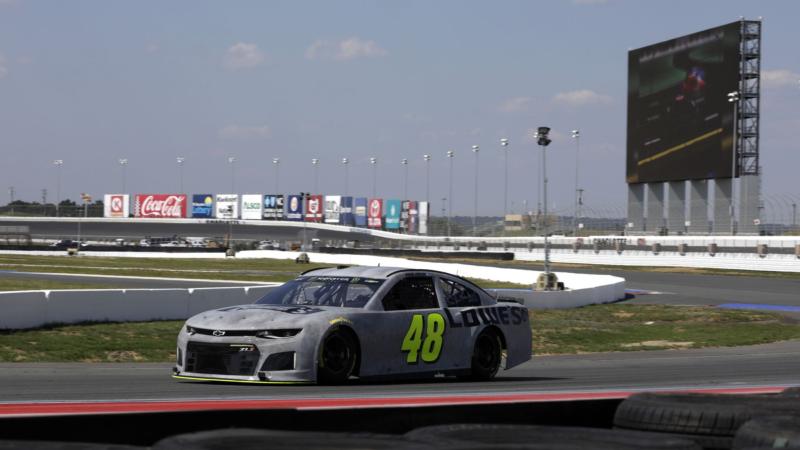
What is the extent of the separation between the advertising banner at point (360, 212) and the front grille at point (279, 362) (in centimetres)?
15615

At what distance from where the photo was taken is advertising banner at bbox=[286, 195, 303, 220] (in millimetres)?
168250

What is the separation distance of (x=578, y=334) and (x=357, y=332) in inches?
514

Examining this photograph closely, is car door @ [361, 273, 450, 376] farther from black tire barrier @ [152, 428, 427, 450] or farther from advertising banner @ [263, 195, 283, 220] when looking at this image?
advertising banner @ [263, 195, 283, 220]

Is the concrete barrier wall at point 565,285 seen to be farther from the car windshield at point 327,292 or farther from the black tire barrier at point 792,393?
the black tire barrier at point 792,393

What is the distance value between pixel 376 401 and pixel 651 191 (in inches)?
2842

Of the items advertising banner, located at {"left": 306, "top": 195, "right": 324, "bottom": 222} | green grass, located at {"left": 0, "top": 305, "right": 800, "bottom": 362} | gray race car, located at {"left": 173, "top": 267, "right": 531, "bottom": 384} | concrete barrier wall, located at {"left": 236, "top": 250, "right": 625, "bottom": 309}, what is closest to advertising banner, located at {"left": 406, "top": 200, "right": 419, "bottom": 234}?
advertising banner, located at {"left": 306, "top": 195, "right": 324, "bottom": 222}

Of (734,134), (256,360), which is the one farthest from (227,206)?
(256,360)

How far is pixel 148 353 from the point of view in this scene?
57.9 feet

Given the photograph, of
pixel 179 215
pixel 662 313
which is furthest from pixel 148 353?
pixel 179 215

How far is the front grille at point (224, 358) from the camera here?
10211 mm

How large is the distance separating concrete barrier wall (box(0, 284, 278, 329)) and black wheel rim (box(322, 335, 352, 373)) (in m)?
9.27

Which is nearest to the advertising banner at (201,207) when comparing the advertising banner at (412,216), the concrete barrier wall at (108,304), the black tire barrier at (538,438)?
the advertising banner at (412,216)

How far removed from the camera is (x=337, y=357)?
1057 centimetres

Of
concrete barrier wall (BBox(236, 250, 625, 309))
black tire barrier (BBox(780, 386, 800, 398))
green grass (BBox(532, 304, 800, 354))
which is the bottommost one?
green grass (BBox(532, 304, 800, 354))
